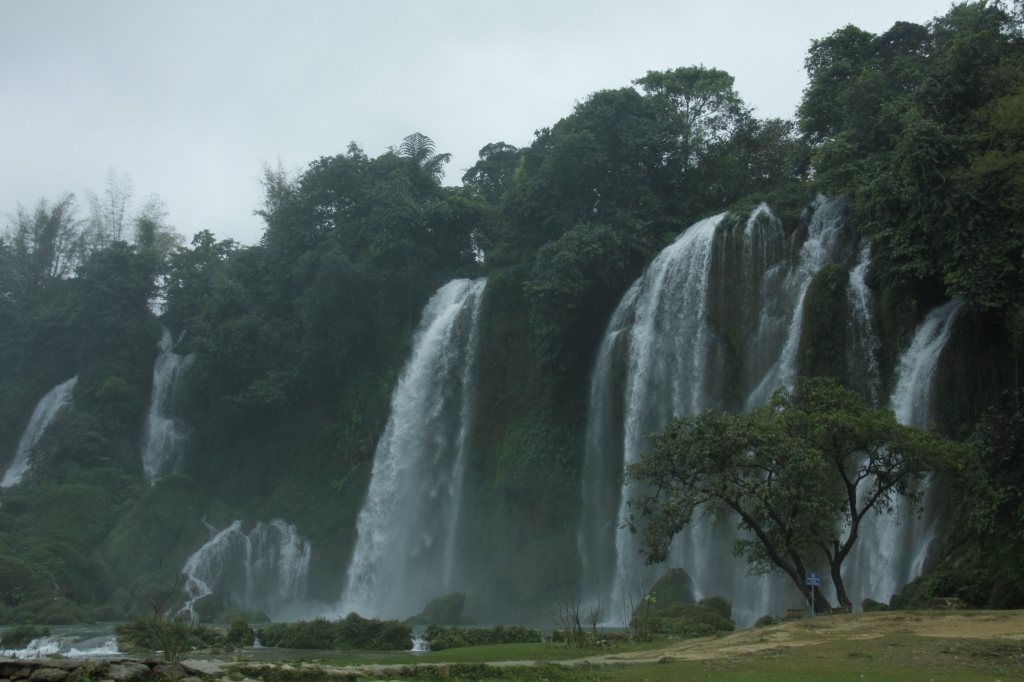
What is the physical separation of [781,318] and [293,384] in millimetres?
23887

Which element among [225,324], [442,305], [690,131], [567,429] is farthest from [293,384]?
[690,131]

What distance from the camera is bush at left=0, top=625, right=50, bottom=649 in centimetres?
2052

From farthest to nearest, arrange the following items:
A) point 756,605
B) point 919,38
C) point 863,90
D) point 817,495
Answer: point 919,38, point 863,90, point 756,605, point 817,495

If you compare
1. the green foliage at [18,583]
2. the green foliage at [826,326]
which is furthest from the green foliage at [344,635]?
the green foliage at [18,583]

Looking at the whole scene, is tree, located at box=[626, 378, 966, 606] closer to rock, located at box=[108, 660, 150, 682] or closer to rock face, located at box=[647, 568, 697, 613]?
rock face, located at box=[647, 568, 697, 613]

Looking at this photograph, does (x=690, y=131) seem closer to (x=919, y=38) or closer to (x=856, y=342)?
(x=919, y=38)

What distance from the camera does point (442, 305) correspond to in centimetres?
3797

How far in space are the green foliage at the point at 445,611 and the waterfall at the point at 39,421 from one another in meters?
24.9

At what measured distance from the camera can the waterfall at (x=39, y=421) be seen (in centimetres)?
4228

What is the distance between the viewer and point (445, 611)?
2719 centimetres

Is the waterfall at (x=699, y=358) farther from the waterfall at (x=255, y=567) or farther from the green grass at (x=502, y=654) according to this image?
the waterfall at (x=255, y=567)

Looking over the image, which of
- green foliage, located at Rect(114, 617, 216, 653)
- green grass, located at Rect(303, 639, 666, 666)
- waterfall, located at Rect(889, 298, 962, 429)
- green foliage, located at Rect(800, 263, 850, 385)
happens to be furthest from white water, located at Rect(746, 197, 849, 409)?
green foliage, located at Rect(114, 617, 216, 653)

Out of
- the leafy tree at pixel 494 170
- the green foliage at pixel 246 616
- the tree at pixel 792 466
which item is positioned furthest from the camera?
the leafy tree at pixel 494 170

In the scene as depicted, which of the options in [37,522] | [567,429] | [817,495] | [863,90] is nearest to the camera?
[817,495]
